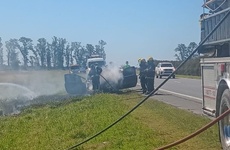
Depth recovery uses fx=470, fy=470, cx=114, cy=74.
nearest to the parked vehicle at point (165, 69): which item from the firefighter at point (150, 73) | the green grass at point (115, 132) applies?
the firefighter at point (150, 73)

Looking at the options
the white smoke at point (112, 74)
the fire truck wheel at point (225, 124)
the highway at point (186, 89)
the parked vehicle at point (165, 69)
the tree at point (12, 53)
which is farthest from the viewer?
Answer: the tree at point (12, 53)

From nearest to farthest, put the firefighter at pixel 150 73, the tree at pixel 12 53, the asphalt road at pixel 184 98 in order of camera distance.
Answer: the asphalt road at pixel 184 98
the firefighter at pixel 150 73
the tree at pixel 12 53

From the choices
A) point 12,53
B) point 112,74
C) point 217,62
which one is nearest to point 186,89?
point 112,74

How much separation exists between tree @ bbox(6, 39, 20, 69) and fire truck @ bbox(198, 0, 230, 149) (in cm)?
8899

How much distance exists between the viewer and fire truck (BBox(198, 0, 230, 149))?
817 cm

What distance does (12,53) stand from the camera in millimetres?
100188

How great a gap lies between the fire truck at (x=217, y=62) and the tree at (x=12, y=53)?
292 feet

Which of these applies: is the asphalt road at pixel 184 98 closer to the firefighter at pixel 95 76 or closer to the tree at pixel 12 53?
the firefighter at pixel 95 76

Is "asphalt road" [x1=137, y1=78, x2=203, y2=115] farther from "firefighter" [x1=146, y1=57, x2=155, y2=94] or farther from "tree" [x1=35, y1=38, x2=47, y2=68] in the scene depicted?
"tree" [x1=35, y1=38, x2=47, y2=68]

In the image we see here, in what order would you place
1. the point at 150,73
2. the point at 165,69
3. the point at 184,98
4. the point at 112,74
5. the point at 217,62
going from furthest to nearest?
the point at 165,69
the point at 112,74
the point at 150,73
the point at 184,98
the point at 217,62

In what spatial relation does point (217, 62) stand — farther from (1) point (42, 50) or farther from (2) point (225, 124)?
(1) point (42, 50)

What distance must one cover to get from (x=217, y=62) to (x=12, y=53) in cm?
9470

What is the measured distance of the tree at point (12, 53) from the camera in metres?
98.0

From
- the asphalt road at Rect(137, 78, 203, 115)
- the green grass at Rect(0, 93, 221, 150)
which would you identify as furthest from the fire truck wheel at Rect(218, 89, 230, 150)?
the asphalt road at Rect(137, 78, 203, 115)
